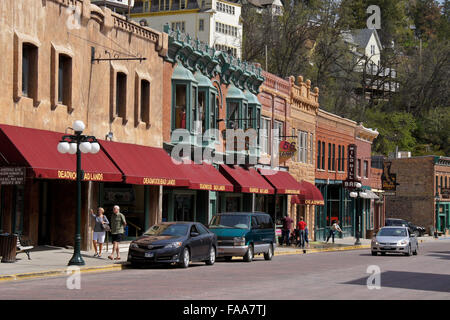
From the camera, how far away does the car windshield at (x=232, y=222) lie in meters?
30.8

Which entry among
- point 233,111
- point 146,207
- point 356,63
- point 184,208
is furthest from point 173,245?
point 356,63

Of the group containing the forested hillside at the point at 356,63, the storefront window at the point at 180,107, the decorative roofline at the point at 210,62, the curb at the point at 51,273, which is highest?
the forested hillside at the point at 356,63

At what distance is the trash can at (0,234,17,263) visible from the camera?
24.1m

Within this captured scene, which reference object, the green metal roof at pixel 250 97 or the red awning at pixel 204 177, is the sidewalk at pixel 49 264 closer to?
the red awning at pixel 204 177

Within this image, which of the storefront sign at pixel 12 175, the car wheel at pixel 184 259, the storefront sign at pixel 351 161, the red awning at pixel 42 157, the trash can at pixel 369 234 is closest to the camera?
the storefront sign at pixel 12 175

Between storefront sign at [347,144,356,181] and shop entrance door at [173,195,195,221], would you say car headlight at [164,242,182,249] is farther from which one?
storefront sign at [347,144,356,181]

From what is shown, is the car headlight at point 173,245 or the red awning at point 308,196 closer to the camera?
the car headlight at point 173,245

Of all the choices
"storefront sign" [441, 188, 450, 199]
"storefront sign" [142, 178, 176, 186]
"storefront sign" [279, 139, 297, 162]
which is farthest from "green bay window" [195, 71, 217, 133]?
"storefront sign" [441, 188, 450, 199]

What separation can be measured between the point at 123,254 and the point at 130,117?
6243 mm

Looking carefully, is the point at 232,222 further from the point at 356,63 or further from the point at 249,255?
the point at 356,63

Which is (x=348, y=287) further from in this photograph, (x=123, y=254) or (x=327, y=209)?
(x=327, y=209)

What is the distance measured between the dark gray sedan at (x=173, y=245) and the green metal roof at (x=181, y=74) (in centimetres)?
1139

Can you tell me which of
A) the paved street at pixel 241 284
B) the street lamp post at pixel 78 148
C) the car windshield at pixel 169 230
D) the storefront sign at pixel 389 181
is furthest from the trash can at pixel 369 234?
the street lamp post at pixel 78 148

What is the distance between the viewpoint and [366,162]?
70.0 meters
